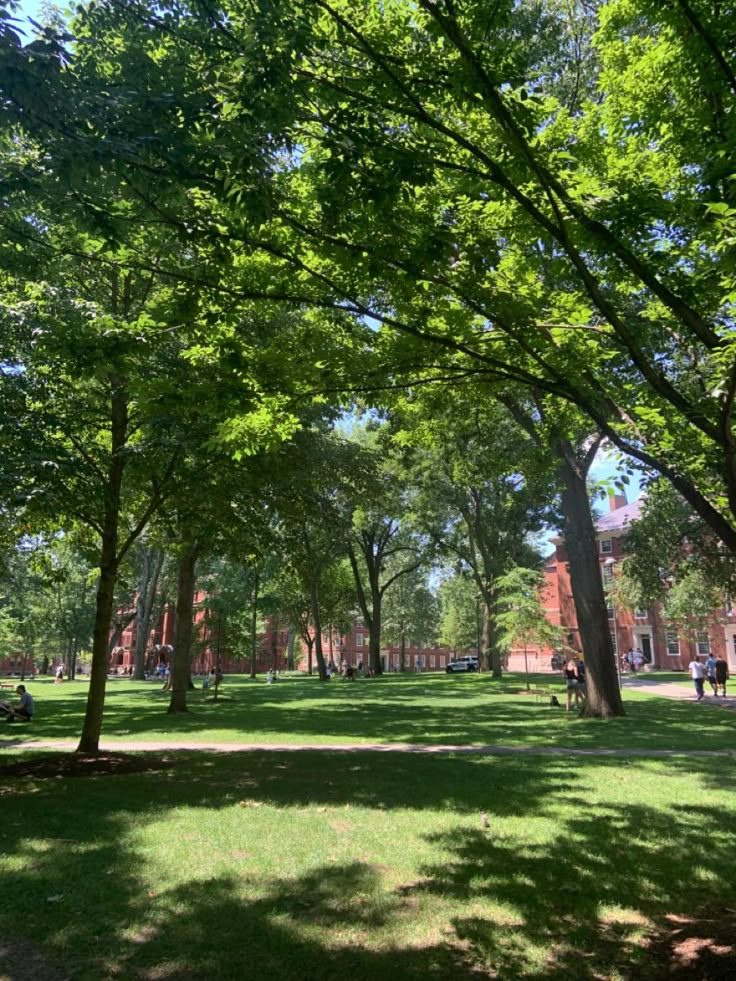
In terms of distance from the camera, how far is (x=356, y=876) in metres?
5.22

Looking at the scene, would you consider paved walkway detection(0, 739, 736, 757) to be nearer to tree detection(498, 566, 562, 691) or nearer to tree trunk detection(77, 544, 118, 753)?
tree trunk detection(77, 544, 118, 753)

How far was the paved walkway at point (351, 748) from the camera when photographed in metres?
11.3

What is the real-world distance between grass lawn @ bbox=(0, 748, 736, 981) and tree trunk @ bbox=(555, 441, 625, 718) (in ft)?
26.3

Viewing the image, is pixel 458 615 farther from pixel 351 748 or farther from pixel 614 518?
pixel 351 748

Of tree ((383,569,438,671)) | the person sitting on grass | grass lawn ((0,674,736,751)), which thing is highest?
tree ((383,569,438,671))

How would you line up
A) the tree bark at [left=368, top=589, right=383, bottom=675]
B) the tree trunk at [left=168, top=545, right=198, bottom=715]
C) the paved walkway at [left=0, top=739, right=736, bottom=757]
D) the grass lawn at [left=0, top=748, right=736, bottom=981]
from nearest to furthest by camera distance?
the grass lawn at [left=0, top=748, right=736, bottom=981] < the paved walkway at [left=0, top=739, right=736, bottom=757] < the tree trunk at [left=168, top=545, right=198, bottom=715] < the tree bark at [left=368, top=589, right=383, bottom=675]

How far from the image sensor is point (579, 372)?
20.1ft

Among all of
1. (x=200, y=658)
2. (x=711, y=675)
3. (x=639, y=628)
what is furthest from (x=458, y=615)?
(x=711, y=675)

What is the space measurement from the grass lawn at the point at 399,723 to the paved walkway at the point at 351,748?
1.67 ft

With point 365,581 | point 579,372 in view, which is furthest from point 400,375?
point 365,581

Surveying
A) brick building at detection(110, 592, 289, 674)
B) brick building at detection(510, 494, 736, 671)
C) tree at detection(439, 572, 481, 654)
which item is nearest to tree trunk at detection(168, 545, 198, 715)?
brick building at detection(510, 494, 736, 671)

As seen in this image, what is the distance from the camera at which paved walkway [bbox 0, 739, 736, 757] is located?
11.3m

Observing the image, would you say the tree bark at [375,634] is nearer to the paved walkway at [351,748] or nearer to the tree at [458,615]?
the tree at [458,615]

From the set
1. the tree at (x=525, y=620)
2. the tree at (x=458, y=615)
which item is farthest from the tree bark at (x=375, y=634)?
the tree at (x=525, y=620)
